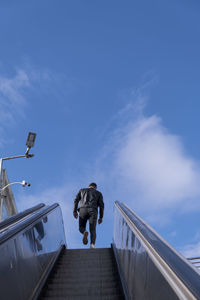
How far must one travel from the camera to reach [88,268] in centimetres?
526

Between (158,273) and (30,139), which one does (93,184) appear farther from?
(158,273)

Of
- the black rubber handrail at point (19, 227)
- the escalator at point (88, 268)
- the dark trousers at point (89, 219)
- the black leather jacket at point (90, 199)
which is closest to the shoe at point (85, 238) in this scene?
the dark trousers at point (89, 219)

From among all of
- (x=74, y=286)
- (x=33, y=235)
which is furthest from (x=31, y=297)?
(x=33, y=235)

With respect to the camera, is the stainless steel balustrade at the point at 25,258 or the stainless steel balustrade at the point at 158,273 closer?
the stainless steel balustrade at the point at 158,273

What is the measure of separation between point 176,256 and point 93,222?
4976 mm

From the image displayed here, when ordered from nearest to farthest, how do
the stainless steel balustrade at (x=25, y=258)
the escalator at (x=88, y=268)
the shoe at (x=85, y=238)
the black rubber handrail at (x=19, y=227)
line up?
the escalator at (x=88, y=268) → the stainless steel balustrade at (x=25, y=258) → the black rubber handrail at (x=19, y=227) → the shoe at (x=85, y=238)

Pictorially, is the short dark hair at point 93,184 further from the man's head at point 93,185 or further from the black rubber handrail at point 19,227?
the black rubber handrail at point 19,227

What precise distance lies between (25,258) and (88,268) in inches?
61.0

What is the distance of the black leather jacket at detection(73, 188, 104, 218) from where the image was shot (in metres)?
7.34

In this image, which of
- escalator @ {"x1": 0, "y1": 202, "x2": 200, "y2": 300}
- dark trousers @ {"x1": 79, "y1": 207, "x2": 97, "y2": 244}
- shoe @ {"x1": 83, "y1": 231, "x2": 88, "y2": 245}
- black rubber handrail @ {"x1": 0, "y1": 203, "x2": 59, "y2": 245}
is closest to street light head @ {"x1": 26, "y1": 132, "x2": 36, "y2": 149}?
dark trousers @ {"x1": 79, "y1": 207, "x2": 97, "y2": 244}

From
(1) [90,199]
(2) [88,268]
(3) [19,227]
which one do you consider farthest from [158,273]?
(1) [90,199]

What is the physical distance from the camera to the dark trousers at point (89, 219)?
712 cm

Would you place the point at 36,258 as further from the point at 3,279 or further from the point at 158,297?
the point at 158,297

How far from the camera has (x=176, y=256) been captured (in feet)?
7.47
